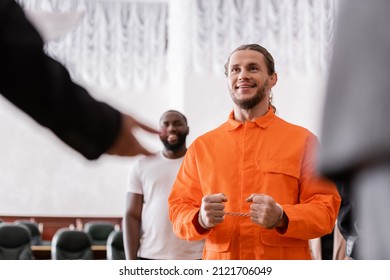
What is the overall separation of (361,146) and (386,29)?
7 cm

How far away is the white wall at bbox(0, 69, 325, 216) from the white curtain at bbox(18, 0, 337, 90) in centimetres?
8

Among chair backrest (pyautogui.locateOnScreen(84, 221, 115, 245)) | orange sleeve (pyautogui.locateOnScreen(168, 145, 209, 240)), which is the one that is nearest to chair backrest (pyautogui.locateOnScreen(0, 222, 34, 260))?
chair backrest (pyautogui.locateOnScreen(84, 221, 115, 245))

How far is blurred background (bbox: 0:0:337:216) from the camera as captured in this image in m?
1.26

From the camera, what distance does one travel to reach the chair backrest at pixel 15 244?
10.1 feet

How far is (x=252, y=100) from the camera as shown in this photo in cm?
108

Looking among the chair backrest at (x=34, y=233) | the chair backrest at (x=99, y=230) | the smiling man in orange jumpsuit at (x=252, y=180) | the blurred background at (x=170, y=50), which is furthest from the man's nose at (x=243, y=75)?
the chair backrest at (x=99, y=230)

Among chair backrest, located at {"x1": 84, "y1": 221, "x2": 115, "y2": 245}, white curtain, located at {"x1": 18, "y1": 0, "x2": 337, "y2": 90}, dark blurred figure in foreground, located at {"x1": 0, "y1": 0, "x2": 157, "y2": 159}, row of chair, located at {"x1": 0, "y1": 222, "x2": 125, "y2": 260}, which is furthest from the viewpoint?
chair backrest, located at {"x1": 84, "y1": 221, "x2": 115, "y2": 245}

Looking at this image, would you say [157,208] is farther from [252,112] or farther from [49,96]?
[49,96]

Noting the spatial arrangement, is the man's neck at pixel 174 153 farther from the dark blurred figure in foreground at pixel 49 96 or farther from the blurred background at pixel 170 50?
the dark blurred figure in foreground at pixel 49 96

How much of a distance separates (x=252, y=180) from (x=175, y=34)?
41.3 inches

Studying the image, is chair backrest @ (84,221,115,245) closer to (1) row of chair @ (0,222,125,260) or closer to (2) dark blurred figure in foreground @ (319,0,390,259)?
(1) row of chair @ (0,222,125,260)

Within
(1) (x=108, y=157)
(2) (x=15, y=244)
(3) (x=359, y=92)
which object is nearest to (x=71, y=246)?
(2) (x=15, y=244)

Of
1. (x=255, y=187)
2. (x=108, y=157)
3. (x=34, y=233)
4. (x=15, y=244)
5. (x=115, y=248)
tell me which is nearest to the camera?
(x=108, y=157)
